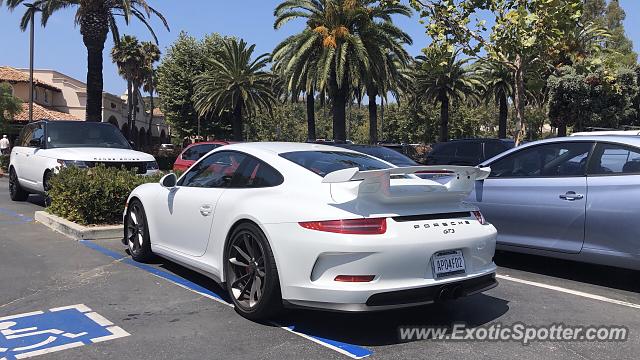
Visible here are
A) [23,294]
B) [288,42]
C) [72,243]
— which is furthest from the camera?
[288,42]

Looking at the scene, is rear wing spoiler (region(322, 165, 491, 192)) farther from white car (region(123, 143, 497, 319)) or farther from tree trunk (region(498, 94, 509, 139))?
tree trunk (region(498, 94, 509, 139))

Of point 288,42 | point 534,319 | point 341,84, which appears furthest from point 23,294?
point 288,42

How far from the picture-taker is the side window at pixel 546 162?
6.16 meters

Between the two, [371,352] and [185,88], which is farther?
[185,88]

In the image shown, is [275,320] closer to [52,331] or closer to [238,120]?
[52,331]

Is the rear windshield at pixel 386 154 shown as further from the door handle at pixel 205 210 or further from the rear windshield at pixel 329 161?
the door handle at pixel 205 210

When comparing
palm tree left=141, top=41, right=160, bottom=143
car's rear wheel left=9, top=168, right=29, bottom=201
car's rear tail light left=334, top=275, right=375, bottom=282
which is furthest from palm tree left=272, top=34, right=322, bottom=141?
palm tree left=141, top=41, right=160, bottom=143

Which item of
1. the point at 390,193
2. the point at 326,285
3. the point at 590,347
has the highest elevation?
the point at 390,193

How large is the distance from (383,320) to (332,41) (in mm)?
22597

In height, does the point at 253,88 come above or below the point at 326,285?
above

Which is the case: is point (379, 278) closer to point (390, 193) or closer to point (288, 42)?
point (390, 193)

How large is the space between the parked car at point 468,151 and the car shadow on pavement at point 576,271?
662 cm

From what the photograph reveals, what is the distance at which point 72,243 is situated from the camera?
7.90 m

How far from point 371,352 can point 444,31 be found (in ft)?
39.1
